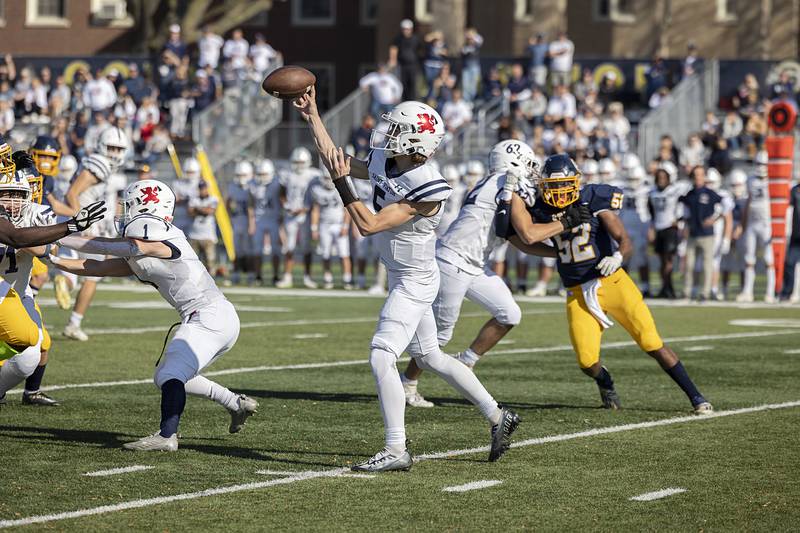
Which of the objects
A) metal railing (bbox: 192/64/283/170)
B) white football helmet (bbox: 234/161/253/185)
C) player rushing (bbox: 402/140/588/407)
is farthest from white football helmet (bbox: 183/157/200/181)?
player rushing (bbox: 402/140/588/407)

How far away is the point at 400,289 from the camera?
679cm

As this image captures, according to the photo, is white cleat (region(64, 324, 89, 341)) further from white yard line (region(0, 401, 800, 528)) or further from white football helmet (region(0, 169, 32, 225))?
Answer: white yard line (region(0, 401, 800, 528))

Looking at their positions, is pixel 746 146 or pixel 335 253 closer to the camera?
pixel 335 253

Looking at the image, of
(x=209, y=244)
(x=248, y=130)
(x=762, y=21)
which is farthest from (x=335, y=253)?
(x=762, y=21)

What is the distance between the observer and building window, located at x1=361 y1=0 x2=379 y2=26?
42125 mm

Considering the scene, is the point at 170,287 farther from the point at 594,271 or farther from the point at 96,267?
the point at 594,271

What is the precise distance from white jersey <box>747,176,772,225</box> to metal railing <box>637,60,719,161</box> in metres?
4.07

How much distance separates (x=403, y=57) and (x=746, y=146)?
6.39m

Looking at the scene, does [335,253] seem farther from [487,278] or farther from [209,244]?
[487,278]

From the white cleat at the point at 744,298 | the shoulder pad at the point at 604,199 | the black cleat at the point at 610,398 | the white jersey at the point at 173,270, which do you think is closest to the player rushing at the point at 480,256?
the shoulder pad at the point at 604,199

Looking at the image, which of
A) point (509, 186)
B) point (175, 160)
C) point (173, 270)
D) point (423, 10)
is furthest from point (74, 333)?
point (423, 10)

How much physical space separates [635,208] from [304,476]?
556 inches

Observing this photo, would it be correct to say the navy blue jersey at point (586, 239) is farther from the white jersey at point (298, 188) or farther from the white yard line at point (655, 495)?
the white jersey at point (298, 188)

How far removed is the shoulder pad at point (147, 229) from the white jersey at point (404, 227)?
1080 mm
